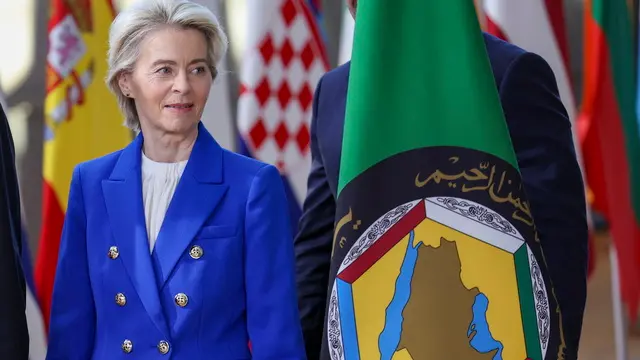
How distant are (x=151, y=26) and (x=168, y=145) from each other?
0.19 meters

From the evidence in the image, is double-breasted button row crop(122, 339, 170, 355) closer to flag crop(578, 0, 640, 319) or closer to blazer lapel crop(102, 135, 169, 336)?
blazer lapel crop(102, 135, 169, 336)

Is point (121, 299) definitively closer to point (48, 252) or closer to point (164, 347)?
point (164, 347)

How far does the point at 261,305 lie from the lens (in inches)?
62.2

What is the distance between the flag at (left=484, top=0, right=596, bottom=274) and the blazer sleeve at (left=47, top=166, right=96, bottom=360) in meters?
2.46

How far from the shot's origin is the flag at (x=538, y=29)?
12.6 feet

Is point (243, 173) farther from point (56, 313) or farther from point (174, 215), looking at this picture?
point (56, 313)

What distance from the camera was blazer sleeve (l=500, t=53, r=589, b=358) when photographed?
5.86 ft

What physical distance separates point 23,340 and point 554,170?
0.91 metres

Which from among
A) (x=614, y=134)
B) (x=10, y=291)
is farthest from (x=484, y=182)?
(x=614, y=134)

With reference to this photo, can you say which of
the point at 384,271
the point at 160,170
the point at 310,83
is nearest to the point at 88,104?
the point at 310,83

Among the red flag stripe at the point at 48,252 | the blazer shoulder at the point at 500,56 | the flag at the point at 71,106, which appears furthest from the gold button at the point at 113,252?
the flag at the point at 71,106

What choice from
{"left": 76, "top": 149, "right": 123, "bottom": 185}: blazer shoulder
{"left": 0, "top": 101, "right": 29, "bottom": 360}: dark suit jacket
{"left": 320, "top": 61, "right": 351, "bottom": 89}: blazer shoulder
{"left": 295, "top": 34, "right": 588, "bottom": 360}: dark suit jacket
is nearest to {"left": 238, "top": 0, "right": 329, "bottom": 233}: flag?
{"left": 320, "top": 61, "right": 351, "bottom": 89}: blazer shoulder

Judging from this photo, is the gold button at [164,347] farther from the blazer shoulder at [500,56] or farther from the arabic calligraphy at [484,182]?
the blazer shoulder at [500,56]

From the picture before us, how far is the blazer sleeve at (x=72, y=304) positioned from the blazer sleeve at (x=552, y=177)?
2.45 ft
